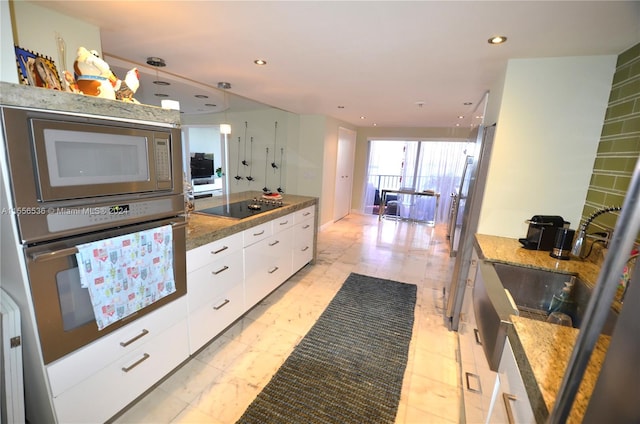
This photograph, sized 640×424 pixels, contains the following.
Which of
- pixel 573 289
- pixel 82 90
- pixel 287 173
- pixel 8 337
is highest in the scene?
pixel 82 90

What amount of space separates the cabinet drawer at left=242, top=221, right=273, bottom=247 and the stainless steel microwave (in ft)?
2.48

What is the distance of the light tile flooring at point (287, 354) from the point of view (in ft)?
5.16

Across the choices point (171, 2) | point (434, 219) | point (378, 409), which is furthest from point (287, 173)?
point (378, 409)

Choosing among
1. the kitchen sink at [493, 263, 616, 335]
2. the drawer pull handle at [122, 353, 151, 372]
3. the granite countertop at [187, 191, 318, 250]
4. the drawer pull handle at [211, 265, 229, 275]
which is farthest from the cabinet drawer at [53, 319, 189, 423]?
the kitchen sink at [493, 263, 616, 335]

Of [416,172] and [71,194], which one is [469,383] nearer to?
[71,194]

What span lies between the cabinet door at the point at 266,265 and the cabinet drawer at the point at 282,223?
0.04 metres

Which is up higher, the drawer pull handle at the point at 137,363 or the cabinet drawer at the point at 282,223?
the cabinet drawer at the point at 282,223

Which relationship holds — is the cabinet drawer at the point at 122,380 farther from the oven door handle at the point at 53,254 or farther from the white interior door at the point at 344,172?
the white interior door at the point at 344,172

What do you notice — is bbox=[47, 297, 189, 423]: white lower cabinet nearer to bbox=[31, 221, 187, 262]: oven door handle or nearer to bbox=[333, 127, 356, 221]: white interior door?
bbox=[31, 221, 187, 262]: oven door handle

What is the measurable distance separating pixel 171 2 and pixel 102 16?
0.52 m

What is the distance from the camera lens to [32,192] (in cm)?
99

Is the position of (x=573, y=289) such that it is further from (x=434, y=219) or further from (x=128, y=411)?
(x=434, y=219)

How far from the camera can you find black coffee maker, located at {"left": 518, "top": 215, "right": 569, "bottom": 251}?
1.79 meters

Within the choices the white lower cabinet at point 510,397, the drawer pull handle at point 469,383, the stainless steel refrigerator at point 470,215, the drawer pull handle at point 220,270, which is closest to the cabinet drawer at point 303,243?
the drawer pull handle at point 220,270
